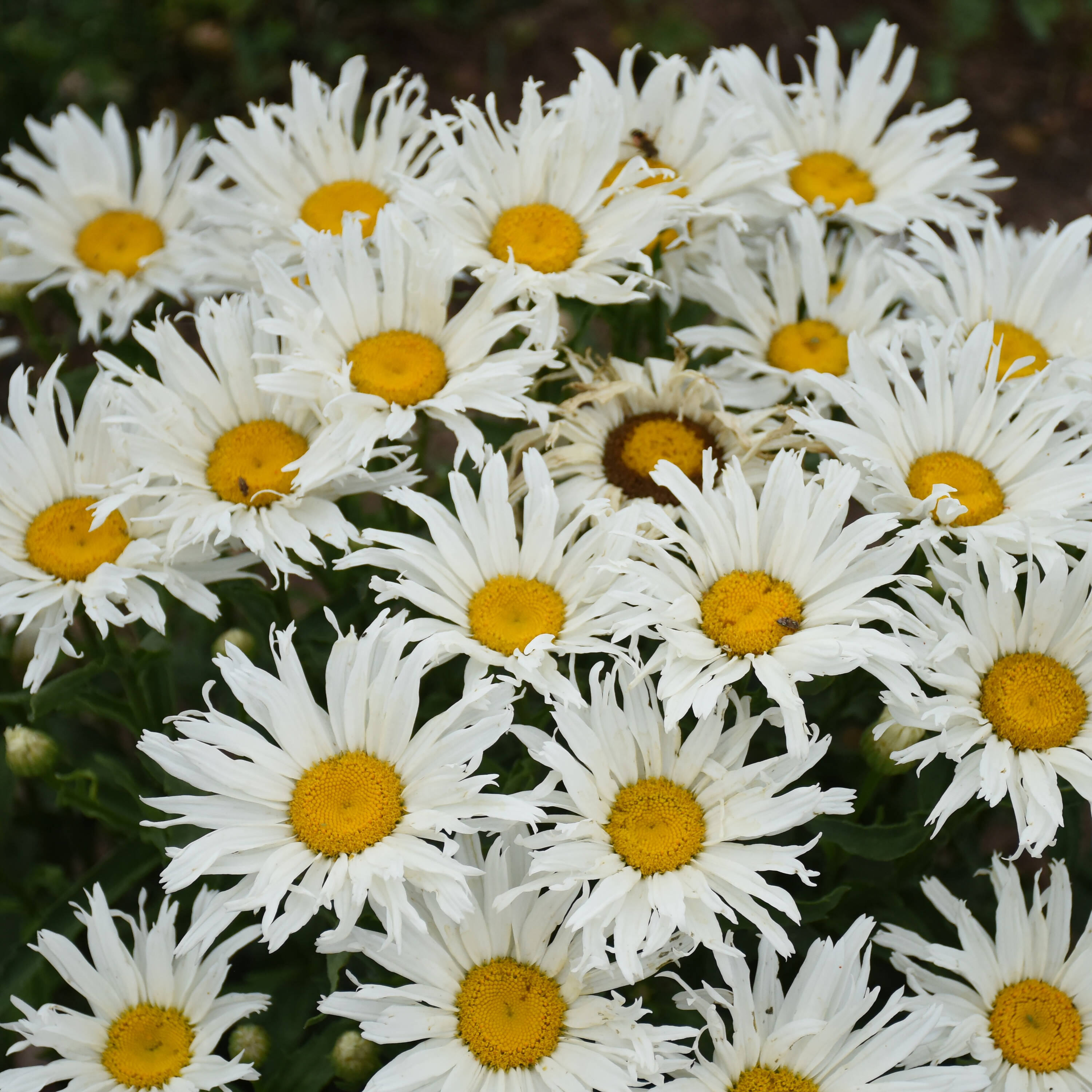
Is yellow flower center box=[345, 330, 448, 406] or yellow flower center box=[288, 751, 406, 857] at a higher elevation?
yellow flower center box=[345, 330, 448, 406]

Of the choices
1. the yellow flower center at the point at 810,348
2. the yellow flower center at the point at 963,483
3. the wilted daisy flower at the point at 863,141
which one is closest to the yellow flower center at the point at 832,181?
the wilted daisy flower at the point at 863,141

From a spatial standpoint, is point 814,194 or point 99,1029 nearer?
point 99,1029

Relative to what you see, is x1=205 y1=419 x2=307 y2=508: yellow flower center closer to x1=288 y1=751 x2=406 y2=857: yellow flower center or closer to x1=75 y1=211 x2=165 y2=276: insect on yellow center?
x1=288 y1=751 x2=406 y2=857: yellow flower center

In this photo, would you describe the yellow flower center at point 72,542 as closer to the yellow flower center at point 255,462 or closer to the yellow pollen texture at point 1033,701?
the yellow flower center at point 255,462

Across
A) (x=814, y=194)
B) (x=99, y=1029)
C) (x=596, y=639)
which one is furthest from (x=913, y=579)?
(x=99, y=1029)

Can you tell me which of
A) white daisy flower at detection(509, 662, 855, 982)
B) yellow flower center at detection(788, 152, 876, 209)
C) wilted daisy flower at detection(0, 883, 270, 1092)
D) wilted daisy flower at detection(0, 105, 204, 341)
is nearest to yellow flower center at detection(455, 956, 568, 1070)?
white daisy flower at detection(509, 662, 855, 982)

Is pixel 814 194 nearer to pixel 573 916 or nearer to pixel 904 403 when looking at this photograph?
pixel 904 403
